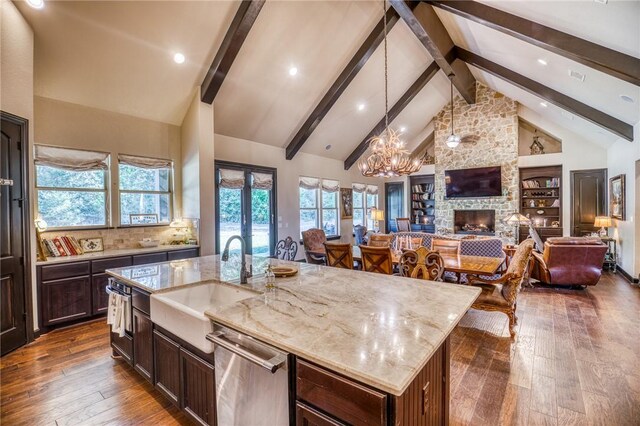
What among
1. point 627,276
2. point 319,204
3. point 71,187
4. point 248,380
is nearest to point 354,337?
point 248,380

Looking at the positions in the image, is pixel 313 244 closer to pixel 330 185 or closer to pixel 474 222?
pixel 330 185

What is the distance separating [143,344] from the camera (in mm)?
2441

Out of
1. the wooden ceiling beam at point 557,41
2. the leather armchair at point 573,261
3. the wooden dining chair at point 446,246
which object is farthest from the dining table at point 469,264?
the wooden ceiling beam at point 557,41

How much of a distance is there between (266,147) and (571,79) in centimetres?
603

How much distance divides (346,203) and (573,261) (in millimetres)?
5976

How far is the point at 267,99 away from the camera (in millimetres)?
5984

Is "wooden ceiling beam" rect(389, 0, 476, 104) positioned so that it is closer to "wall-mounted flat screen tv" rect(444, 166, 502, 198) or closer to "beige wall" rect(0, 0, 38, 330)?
"wall-mounted flat screen tv" rect(444, 166, 502, 198)

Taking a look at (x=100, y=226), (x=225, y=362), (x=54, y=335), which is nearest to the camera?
(x=225, y=362)

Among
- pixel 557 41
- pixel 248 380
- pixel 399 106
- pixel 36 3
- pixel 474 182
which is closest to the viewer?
pixel 248 380

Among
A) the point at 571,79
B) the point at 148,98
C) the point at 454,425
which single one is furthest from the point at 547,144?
the point at 148,98

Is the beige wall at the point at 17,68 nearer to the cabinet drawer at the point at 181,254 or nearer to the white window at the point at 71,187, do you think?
the white window at the point at 71,187

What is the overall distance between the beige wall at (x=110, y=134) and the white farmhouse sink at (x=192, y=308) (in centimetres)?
336

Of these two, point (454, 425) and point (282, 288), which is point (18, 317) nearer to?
point (282, 288)

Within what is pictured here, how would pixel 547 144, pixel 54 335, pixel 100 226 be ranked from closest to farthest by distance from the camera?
pixel 54 335, pixel 100 226, pixel 547 144
